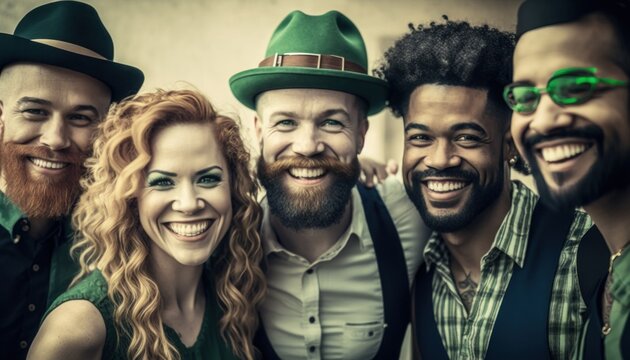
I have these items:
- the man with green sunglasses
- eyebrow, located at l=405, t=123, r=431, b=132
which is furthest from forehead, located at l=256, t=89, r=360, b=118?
the man with green sunglasses

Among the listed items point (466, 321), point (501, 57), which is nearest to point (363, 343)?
point (466, 321)

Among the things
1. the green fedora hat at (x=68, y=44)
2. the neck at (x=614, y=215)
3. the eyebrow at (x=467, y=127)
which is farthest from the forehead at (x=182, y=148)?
the neck at (x=614, y=215)

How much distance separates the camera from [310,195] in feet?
9.55

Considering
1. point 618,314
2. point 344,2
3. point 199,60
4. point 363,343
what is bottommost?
point 363,343

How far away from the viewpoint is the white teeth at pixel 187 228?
8.10 feet

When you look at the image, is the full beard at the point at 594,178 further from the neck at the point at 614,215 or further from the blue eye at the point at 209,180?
the blue eye at the point at 209,180

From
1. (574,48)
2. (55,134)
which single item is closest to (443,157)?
(574,48)

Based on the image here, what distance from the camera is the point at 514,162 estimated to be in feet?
9.32

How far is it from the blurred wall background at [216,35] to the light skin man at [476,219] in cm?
315

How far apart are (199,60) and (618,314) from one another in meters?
5.20

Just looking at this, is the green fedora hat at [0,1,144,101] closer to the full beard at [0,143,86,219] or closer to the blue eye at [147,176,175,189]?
the full beard at [0,143,86,219]

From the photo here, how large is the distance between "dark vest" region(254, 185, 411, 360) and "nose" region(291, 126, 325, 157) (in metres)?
0.48

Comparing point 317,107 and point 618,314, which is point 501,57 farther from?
point 618,314

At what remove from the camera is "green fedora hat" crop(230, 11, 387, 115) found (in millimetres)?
2862
